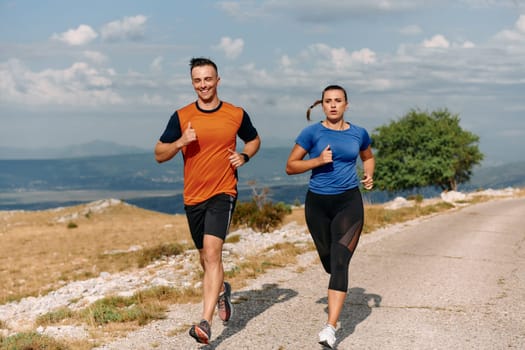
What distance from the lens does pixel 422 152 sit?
54875 millimetres

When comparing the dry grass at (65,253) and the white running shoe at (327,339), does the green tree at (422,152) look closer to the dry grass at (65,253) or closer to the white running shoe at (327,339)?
the dry grass at (65,253)

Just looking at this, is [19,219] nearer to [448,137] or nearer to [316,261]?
[448,137]

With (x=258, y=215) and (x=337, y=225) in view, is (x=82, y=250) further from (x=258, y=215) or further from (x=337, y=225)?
(x=337, y=225)

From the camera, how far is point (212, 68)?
5.82 metres

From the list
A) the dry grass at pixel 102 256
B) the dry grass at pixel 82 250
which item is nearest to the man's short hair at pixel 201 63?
the dry grass at pixel 102 256

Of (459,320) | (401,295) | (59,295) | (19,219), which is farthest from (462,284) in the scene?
(19,219)

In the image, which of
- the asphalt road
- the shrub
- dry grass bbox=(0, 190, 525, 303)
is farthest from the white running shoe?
the shrub

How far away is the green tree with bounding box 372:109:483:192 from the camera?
53.9m

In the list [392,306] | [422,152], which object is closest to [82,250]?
[392,306]

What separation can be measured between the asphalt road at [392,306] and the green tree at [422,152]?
135ft

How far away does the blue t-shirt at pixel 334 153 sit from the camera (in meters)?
5.96

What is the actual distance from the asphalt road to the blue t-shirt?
1496 millimetres

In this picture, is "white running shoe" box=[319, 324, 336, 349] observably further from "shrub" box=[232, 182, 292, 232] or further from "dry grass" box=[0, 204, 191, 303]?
"shrub" box=[232, 182, 292, 232]

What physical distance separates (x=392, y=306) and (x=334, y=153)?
2680mm
